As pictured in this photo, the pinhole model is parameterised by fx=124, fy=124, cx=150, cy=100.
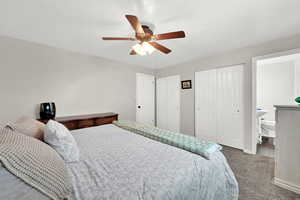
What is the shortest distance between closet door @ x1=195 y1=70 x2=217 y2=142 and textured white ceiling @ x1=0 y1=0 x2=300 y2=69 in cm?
99

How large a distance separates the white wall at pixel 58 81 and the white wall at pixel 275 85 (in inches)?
174

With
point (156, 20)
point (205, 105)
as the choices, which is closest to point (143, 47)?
point (156, 20)


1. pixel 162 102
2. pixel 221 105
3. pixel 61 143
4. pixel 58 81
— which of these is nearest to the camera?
pixel 61 143

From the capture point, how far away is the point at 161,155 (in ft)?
3.82

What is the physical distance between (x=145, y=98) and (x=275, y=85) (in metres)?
4.13

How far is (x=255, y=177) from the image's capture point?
191cm

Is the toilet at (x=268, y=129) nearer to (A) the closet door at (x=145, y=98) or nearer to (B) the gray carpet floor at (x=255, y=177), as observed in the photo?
(B) the gray carpet floor at (x=255, y=177)

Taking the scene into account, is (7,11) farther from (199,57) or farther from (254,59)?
(254,59)

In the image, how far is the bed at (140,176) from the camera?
711 mm

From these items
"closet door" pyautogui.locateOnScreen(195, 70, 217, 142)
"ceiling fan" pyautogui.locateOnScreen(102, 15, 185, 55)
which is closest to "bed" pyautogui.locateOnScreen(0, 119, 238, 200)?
"ceiling fan" pyautogui.locateOnScreen(102, 15, 185, 55)

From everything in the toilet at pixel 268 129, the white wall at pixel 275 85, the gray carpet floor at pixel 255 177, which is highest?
the white wall at pixel 275 85

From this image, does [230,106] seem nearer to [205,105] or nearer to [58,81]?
[205,105]

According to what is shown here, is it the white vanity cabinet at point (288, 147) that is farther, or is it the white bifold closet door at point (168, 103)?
the white bifold closet door at point (168, 103)

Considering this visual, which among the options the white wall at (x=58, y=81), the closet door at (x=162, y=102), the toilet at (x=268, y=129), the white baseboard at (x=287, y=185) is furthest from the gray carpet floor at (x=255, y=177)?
the white wall at (x=58, y=81)
